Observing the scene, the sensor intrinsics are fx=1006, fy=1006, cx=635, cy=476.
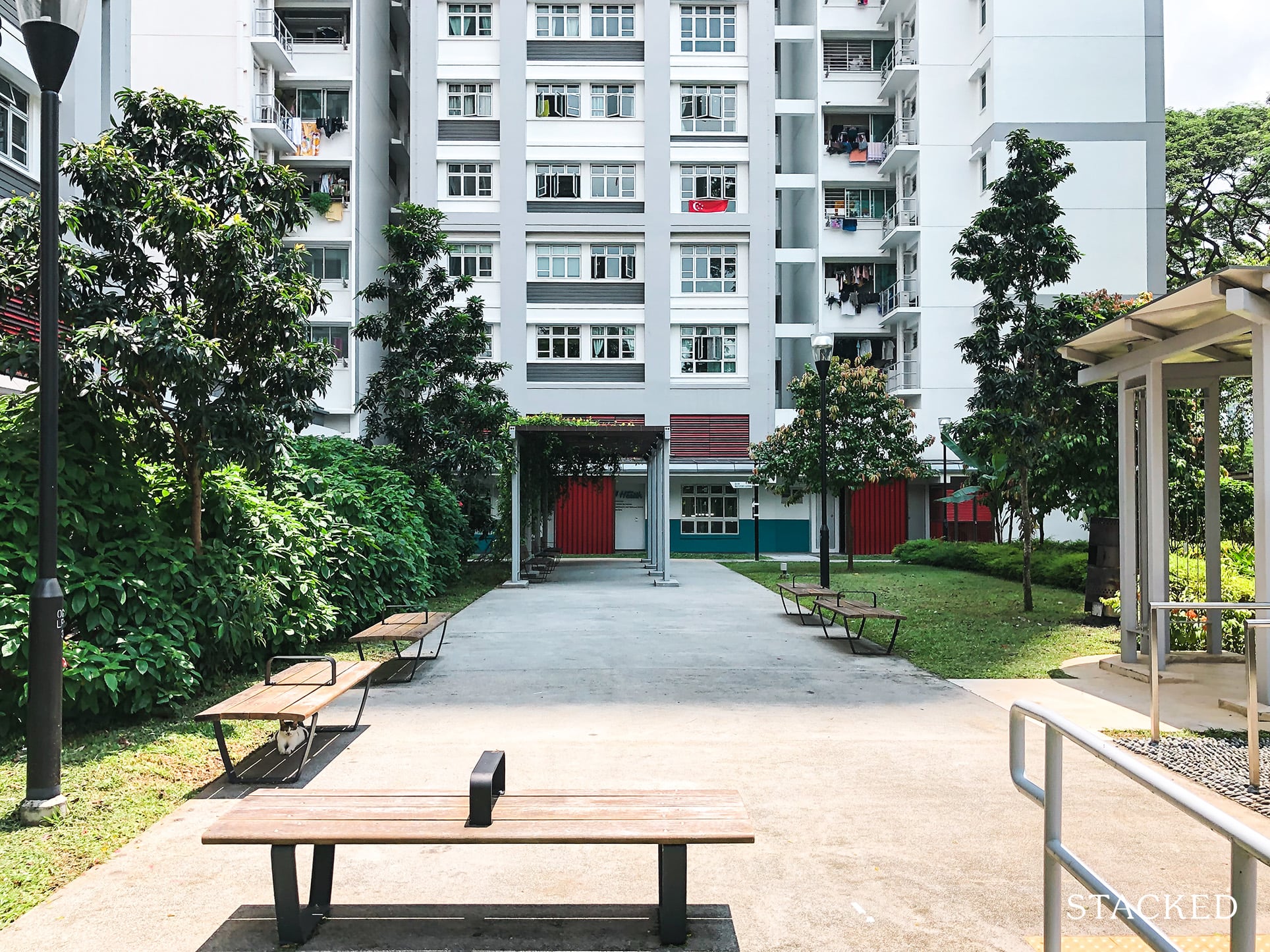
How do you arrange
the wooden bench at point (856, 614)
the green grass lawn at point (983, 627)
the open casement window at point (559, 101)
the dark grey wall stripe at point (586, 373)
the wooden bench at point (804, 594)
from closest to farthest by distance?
the green grass lawn at point (983, 627)
the wooden bench at point (856, 614)
the wooden bench at point (804, 594)
the dark grey wall stripe at point (586, 373)
the open casement window at point (559, 101)

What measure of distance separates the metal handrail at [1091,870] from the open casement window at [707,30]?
39104 mm

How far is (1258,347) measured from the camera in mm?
→ 7883

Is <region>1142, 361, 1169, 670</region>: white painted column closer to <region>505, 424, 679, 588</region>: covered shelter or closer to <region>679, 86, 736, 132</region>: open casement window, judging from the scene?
<region>505, 424, 679, 588</region>: covered shelter

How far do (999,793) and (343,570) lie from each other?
8.68m

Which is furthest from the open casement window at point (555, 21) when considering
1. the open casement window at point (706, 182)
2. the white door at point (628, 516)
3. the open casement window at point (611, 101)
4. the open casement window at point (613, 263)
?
the white door at point (628, 516)

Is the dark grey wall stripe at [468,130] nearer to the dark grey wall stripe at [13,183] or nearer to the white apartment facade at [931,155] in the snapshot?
the white apartment facade at [931,155]

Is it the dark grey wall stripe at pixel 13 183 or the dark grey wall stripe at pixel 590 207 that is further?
the dark grey wall stripe at pixel 590 207

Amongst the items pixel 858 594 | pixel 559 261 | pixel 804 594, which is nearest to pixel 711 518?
pixel 559 261

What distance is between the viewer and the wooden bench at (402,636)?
9.96 metres

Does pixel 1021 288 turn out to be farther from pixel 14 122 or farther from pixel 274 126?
pixel 274 126

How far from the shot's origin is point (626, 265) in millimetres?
38406

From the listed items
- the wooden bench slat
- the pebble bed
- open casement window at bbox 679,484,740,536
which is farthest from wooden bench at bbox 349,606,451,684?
open casement window at bbox 679,484,740,536

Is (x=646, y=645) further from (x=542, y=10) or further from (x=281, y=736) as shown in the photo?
(x=542, y=10)

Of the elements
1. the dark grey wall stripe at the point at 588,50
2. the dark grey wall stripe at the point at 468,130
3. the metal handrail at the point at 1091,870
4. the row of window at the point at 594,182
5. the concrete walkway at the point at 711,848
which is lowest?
the concrete walkway at the point at 711,848
